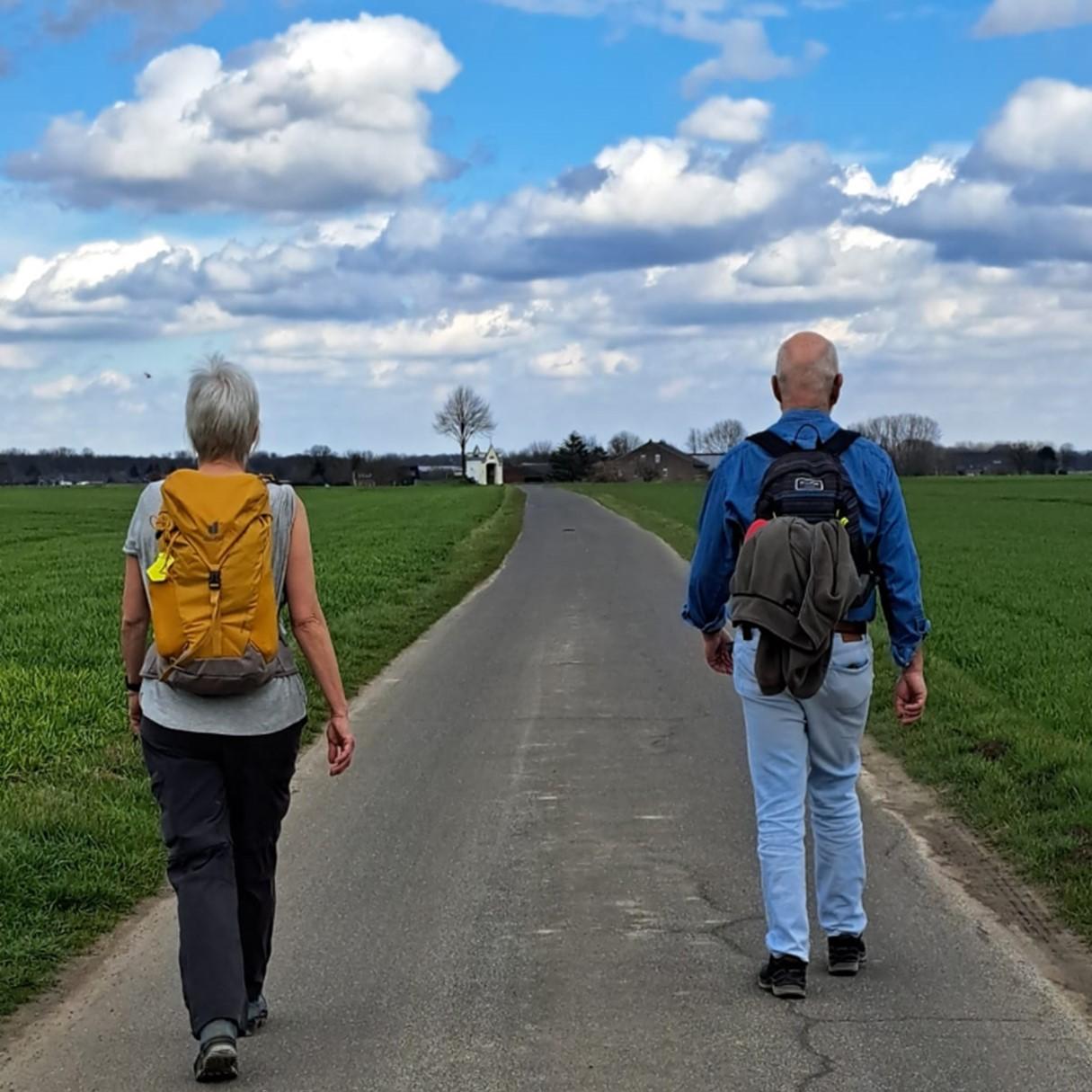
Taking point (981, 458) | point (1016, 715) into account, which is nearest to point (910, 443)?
point (981, 458)

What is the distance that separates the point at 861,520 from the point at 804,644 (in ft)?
1.73

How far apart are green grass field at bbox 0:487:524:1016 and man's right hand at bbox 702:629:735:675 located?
2570 mm

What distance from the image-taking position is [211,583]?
408 centimetres

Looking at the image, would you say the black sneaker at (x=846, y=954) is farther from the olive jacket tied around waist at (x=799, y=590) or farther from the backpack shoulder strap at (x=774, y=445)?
the backpack shoulder strap at (x=774, y=445)

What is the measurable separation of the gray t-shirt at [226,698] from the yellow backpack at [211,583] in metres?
0.07

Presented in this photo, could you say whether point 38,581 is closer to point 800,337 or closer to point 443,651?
point 443,651

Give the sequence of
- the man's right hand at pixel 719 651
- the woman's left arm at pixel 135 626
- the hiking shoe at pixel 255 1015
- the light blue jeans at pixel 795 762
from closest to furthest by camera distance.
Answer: the woman's left arm at pixel 135 626
the hiking shoe at pixel 255 1015
the light blue jeans at pixel 795 762
the man's right hand at pixel 719 651

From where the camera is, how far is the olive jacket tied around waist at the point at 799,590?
4590 millimetres

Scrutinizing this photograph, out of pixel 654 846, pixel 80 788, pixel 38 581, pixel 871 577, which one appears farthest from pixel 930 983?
pixel 38 581

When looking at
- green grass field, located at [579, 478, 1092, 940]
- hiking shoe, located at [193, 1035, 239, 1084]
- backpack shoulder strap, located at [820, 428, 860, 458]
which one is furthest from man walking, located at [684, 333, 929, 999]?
hiking shoe, located at [193, 1035, 239, 1084]

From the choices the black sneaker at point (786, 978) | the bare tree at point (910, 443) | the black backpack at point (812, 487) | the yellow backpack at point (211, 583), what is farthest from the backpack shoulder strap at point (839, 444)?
the bare tree at point (910, 443)

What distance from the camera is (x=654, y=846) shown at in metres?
6.69

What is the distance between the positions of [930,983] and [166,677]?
2711 mm

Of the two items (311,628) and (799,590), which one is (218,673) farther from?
(799,590)
